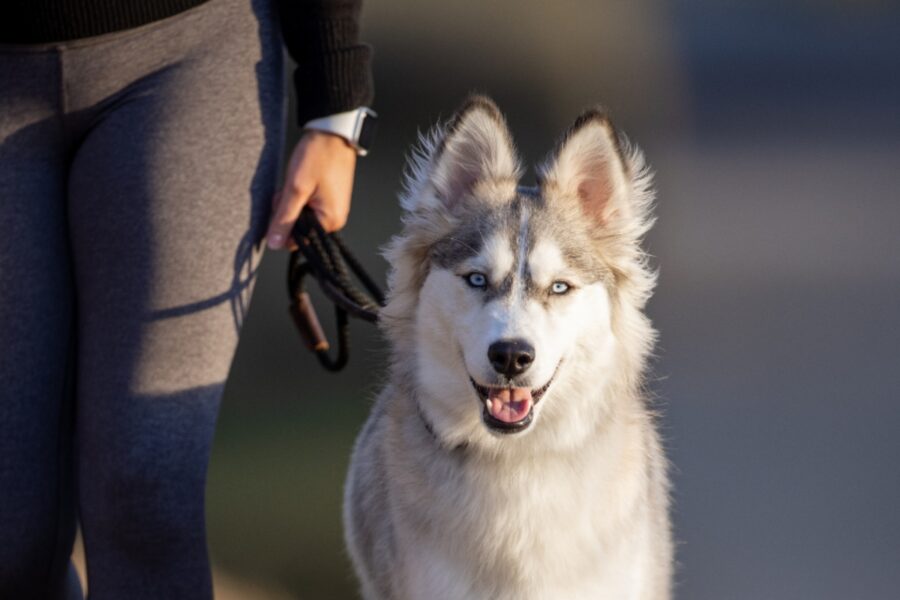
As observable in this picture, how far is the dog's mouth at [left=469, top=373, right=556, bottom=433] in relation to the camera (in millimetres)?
2816

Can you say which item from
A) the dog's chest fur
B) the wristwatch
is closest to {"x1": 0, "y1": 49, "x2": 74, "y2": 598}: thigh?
the wristwatch

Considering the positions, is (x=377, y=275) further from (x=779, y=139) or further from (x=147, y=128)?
(x=779, y=139)

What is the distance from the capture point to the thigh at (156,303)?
2596 mm

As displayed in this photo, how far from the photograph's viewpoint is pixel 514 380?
2.77m

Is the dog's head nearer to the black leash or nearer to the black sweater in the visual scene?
the black leash

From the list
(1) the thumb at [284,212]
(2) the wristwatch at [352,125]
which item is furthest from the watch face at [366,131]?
(1) the thumb at [284,212]

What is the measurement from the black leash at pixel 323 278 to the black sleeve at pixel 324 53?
249mm

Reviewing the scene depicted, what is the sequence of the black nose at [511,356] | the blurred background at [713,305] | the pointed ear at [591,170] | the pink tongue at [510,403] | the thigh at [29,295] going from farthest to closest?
the blurred background at [713,305] → the pointed ear at [591,170] → the pink tongue at [510,403] → the black nose at [511,356] → the thigh at [29,295]

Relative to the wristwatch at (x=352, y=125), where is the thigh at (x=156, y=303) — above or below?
below

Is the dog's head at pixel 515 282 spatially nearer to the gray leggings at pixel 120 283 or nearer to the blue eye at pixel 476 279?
the blue eye at pixel 476 279

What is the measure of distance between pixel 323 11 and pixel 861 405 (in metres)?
3.51

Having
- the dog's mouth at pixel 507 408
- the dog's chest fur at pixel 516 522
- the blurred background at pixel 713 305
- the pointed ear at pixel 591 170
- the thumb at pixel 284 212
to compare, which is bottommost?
the blurred background at pixel 713 305

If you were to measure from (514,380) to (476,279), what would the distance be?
0.30m

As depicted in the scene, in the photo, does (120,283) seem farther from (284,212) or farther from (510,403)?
(510,403)
